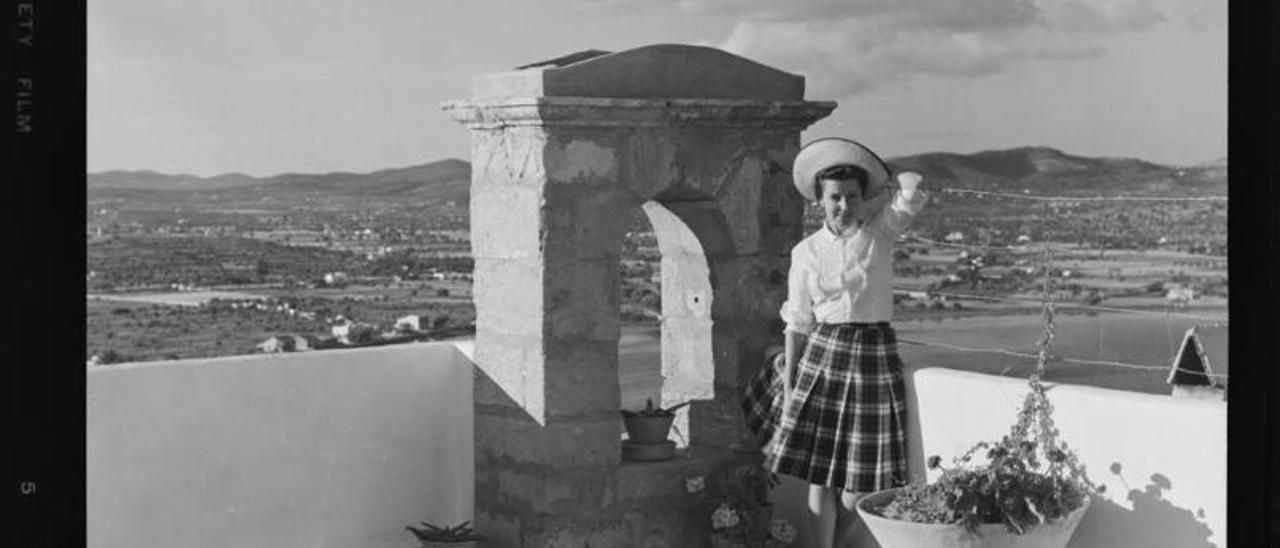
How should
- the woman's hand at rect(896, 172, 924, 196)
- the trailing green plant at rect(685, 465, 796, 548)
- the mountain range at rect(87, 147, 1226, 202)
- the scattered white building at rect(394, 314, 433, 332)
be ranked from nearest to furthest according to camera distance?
the woman's hand at rect(896, 172, 924, 196), the trailing green plant at rect(685, 465, 796, 548), the scattered white building at rect(394, 314, 433, 332), the mountain range at rect(87, 147, 1226, 202)

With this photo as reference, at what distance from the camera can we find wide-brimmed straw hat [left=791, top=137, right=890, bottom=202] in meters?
4.24

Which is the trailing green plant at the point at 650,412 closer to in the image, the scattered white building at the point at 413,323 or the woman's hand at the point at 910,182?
the woman's hand at the point at 910,182

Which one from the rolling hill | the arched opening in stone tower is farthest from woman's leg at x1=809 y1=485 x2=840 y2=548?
the rolling hill

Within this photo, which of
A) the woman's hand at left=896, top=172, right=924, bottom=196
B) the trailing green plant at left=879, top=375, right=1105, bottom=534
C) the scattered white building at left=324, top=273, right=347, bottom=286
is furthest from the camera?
the scattered white building at left=324, top=273, right=347, bottom=286

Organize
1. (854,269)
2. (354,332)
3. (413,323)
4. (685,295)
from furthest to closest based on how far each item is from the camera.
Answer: (354,332) < (413,323) < (685,295) < (854,269)

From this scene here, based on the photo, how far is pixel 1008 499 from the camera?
375 cm

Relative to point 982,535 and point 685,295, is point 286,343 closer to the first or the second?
point 685,295

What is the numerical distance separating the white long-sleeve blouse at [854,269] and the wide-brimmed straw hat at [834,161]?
7 centimetres

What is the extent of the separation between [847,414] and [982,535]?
0.63 meters

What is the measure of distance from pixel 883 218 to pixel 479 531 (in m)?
1.51

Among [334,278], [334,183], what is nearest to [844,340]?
[334,278]

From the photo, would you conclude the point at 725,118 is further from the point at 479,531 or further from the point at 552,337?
the point at 479,531

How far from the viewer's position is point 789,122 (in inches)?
191

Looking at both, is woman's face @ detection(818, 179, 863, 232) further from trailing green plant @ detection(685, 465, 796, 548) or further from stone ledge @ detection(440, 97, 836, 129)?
trailing green plant @ detection(685, 465, 796, 548)
